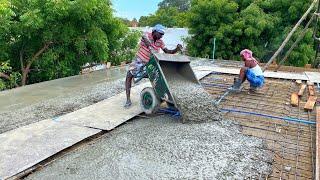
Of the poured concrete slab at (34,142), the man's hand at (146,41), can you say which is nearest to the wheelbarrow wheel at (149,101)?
the man's hand at (146,41)

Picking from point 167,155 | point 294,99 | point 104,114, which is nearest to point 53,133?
point 104,114

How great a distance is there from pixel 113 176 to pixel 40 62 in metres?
6.21

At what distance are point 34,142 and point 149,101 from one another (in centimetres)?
184

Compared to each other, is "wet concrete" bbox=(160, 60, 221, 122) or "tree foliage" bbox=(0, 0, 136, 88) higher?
"tree foliage" bbox=(0, 0, 136, 88)

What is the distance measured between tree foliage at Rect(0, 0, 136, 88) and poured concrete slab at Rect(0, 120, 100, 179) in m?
3.63

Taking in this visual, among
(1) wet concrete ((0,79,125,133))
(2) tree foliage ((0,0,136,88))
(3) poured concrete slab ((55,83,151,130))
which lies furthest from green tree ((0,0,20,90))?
(3) poured concrete slab ((55,83,151,130))

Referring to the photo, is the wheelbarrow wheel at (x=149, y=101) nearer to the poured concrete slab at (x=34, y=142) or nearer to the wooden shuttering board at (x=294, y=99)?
the poured concrete slab at (x=34, y=142)

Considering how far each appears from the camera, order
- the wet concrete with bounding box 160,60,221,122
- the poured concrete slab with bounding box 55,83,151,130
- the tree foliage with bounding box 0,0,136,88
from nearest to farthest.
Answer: the poured concrete slab with bounding box 55,83,151,130, the wet concrete with bounding box 160,60,221,122, the tree foliage with bounding box 0,0,136,88

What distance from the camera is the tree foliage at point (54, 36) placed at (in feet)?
25.3

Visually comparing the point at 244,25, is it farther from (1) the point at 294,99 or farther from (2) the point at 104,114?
(2) the point at 104,114

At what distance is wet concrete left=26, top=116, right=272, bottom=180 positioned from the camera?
3.41m

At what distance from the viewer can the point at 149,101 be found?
5.24 metres

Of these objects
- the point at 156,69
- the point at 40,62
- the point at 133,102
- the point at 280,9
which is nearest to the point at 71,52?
the point at 40,62

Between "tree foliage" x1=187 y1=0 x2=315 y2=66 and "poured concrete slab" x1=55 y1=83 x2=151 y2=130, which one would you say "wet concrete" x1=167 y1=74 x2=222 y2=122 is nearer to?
"poured concrete slab" x1=55 y1=83 x2=151 y2=130
